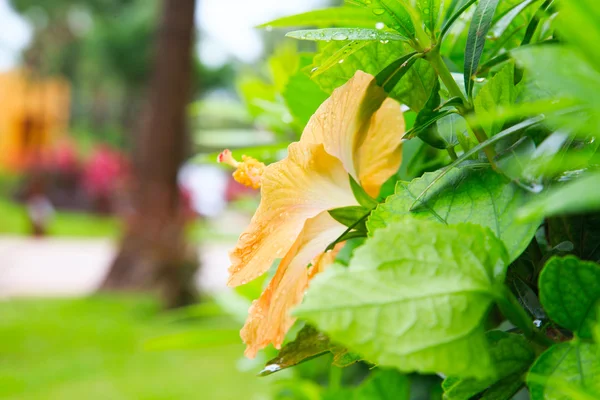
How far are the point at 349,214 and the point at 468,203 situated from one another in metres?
0.06

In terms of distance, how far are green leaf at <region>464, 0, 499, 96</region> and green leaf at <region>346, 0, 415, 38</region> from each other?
0.02m

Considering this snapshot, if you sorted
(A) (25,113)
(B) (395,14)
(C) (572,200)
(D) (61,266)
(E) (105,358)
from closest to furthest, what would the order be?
(C) (572,200)
(B) (395,14)
(E) (105,358)
(D) (61,266)
(A) (25,113)

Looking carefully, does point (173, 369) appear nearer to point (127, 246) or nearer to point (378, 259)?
point (127, 246)

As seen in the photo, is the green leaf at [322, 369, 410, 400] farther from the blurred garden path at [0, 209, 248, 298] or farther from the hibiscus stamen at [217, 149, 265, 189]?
the blurred garden path at [0, 209, 248, 298]

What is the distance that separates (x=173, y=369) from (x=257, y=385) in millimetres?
672

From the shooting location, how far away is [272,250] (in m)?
0.25

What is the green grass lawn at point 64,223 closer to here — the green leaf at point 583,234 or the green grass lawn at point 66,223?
the green grass lawn at point 66,223

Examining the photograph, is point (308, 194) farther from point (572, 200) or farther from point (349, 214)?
point (572, 200)

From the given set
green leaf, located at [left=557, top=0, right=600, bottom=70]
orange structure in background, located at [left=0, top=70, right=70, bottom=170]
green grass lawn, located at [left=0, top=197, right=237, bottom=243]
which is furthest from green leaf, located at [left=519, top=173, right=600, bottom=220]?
orange structure in background, located at [left=0, top=70, right=70, bottom=170]

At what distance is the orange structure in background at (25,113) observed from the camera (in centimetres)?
1243

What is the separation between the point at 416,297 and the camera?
184mm

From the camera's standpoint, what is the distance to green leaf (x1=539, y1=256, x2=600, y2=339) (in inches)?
7.8

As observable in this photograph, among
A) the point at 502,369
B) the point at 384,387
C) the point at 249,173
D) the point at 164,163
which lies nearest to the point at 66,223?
the point at 164,163

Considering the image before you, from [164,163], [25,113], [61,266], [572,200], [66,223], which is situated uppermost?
[25,113]
